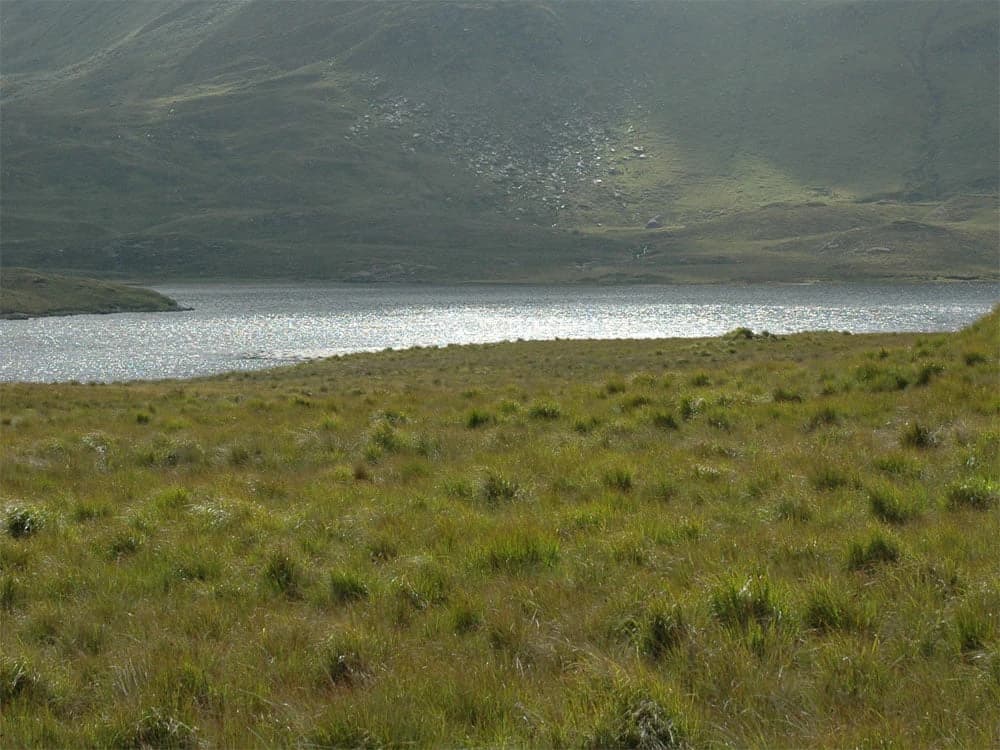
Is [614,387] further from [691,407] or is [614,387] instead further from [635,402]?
[691,407]

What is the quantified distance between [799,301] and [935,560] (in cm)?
16318

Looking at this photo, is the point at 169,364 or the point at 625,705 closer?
the point at 625,705

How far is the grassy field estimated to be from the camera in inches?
177

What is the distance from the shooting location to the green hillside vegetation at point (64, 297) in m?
149

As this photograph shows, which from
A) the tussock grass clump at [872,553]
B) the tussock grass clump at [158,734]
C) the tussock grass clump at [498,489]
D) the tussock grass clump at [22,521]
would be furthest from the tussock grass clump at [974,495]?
the tussock grass clump at [22,521]

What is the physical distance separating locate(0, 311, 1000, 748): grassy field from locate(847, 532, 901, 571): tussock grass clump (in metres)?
0.02

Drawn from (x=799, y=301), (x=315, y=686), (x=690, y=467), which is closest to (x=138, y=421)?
(x=690, y=467)

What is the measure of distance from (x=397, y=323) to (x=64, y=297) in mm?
74325

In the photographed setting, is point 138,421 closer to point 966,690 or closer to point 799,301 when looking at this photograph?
point 966,690

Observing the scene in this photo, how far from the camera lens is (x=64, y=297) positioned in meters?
158

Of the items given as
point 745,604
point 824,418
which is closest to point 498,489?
point 745,604

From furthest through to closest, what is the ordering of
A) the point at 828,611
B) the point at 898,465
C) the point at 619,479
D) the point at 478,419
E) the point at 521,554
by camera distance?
the point at 478,419, the point at 619,479, the point at 898,465, the point at 521,554, the point at 828,611

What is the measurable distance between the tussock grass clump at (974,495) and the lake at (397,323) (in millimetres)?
74699

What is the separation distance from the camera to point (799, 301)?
159000 millimetres
